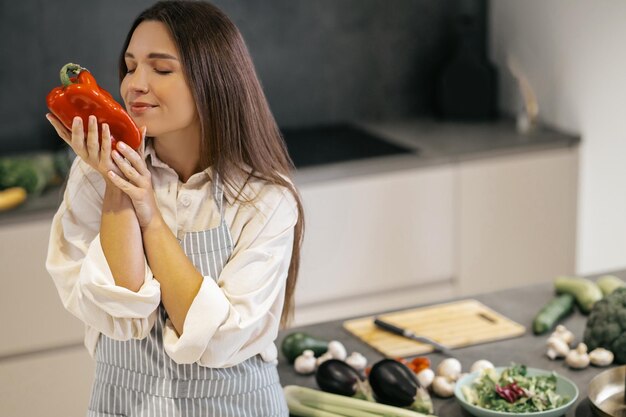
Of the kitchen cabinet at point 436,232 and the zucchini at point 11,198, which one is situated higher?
the zucchini at point 11,198

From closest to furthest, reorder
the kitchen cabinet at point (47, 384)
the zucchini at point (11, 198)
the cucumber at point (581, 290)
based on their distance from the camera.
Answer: the cucumber at point (581, 290) < the zucchini at point (11, 198) < the kitchen cabinet at point (47, 384)

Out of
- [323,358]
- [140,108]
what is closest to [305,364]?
[323,358]

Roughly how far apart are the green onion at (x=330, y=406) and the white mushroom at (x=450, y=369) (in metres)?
0.17

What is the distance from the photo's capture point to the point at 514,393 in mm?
1867

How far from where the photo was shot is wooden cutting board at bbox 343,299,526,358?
2.20 meters

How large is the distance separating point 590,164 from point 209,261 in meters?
2.25

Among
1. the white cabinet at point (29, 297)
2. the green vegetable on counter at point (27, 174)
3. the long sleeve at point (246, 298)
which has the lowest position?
the white cabinet at point (29, 297)

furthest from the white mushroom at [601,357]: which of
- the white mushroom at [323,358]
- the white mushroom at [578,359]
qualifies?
the white mushroom at [323,358]

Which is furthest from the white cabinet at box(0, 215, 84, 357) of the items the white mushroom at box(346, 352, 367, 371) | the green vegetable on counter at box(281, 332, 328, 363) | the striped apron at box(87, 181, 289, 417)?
the striped apron at box(87, 181, 289, 417)

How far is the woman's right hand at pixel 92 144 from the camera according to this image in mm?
1543

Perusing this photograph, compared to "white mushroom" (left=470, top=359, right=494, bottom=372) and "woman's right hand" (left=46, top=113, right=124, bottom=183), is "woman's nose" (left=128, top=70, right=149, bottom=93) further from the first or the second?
"white mushroom" (left=470, top=359, right=494, bottom=372)

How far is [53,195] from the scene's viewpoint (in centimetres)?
328

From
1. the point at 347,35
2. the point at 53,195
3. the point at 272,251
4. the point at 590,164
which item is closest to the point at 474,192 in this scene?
the point at 590,164

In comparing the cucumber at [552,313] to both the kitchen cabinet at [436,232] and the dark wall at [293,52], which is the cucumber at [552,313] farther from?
the dark wall at [293,52]
